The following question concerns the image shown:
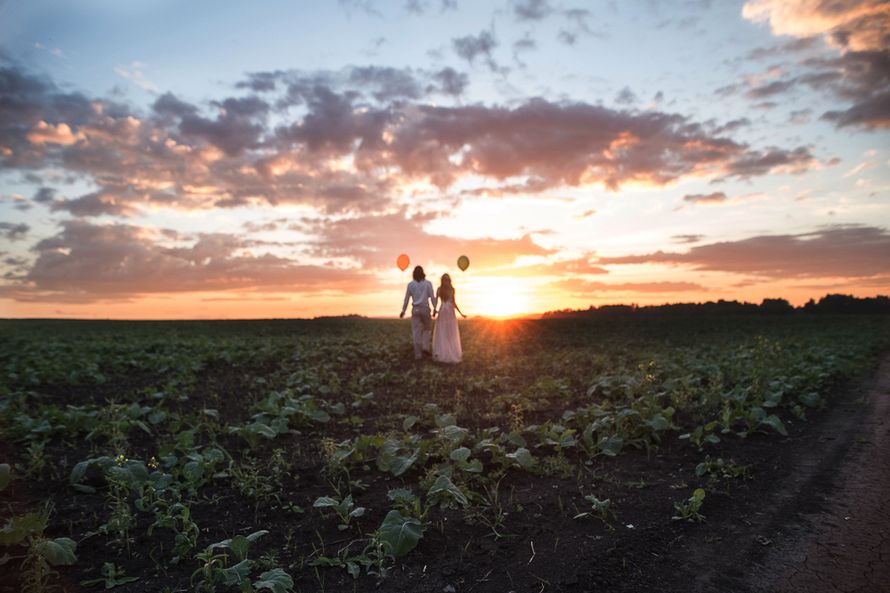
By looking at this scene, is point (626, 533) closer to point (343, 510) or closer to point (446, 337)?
point (343, 510)

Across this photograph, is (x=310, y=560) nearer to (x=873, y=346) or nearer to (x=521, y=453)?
(x=521, y=453)

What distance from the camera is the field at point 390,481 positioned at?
4.56m

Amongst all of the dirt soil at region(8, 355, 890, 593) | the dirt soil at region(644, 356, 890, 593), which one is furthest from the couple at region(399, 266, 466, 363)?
the dirt soil at region(644, 356, 890, 593)

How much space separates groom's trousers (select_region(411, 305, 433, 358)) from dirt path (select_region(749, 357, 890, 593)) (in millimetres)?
11749

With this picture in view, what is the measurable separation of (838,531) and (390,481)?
4618 millimetres

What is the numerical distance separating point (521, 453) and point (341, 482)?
2.21 meters

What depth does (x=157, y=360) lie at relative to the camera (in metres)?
16.7

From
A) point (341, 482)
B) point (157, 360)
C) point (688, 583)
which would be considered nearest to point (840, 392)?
point (688, 583)

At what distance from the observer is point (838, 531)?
507cm

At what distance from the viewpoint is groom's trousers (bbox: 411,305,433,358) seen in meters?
17.6

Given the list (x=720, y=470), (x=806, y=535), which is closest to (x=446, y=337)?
(x=720, y=470)

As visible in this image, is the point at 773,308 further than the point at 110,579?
Yes

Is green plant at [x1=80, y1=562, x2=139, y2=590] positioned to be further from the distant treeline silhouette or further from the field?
the distant treeline silhouette

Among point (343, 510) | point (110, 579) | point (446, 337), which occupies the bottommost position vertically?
point (110, 579)
